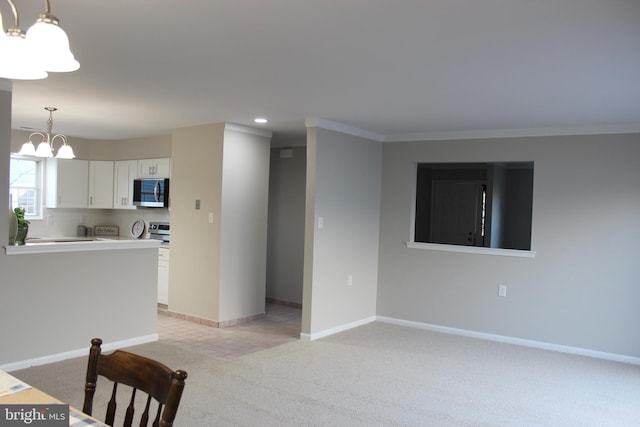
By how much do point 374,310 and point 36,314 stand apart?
3814 mm

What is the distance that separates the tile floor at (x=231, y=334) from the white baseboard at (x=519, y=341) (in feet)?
4.27

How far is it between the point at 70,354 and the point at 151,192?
10.0ft

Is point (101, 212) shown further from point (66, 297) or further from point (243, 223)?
point (66, 297)

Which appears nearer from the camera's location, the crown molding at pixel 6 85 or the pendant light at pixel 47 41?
the pendant light at pixel 47 41

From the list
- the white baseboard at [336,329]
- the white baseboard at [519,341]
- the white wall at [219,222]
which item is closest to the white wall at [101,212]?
the white wall at [219,222]

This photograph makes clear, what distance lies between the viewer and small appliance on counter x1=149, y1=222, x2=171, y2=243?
7234mm

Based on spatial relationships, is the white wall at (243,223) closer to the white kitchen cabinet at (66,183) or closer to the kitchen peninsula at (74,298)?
the kitchen peninsula at (74,298)

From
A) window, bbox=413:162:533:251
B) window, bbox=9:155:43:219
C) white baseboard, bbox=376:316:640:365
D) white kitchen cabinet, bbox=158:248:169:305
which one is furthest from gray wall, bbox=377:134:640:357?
window, bbox=9:155:43:219

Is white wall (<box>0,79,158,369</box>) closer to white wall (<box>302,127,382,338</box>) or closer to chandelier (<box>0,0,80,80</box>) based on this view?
white wall (<box>302,127,382,338</box>)

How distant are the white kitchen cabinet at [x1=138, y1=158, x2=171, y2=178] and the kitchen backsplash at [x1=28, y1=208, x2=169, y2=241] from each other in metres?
0.54

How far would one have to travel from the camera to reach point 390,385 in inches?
162

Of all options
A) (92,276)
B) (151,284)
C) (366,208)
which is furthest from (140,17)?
(366,208)

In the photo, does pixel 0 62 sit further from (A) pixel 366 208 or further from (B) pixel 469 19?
(A) pixel 366 208

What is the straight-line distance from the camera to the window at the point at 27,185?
7.51 meters
